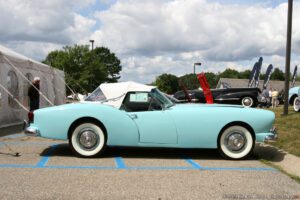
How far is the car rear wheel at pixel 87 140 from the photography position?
690 centimetres

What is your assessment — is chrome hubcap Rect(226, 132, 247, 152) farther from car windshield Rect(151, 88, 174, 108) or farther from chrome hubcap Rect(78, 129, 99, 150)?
chrome hubcap Rect(78, 129, 99, 150)

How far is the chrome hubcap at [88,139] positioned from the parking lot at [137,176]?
284mm

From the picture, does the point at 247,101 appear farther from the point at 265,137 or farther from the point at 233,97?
the point at 265,137

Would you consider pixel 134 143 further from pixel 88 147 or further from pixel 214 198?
pixel 214 198

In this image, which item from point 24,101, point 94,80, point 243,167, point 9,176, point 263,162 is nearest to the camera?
point 9,176

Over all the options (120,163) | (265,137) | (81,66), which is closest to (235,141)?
(265,137)

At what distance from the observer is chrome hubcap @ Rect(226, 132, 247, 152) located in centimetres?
697

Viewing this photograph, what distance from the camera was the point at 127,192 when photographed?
4793 millimetres

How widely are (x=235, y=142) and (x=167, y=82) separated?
78.9m

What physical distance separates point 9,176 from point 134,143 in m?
2.27

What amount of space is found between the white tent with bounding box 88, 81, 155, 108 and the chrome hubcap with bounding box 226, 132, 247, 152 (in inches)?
71.1

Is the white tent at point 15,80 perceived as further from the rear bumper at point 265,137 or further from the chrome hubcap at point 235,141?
the rear bumper at point 265,137

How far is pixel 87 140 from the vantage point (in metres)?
6.90

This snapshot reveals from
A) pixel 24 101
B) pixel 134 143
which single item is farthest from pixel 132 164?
pixel 24 101
